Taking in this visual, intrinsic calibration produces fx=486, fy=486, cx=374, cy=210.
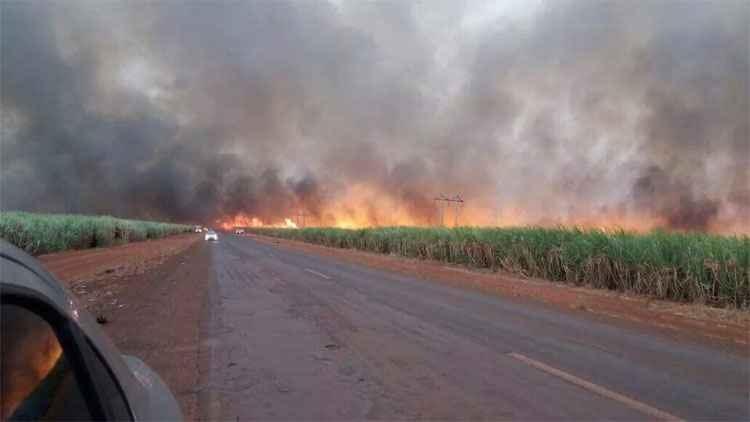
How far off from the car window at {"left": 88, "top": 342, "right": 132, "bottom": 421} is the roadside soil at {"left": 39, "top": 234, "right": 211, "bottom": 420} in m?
2.79

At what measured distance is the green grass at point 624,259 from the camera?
1109 centimetres

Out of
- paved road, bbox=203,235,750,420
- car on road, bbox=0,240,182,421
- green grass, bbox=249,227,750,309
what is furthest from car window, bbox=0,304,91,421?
green grass, bbox=249,227,750,309

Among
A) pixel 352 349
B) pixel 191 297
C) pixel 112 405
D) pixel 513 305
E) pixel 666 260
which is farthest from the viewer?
pixel 666 260

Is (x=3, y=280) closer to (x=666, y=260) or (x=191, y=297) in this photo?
(x=191, y=297)

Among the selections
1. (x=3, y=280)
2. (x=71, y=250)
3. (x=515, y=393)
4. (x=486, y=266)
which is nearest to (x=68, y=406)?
(x=3, y=280)

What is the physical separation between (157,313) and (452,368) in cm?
627

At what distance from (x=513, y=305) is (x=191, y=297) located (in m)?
7.33

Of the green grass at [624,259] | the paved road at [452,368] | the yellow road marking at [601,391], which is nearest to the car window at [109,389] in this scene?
the paved road at [452,368]

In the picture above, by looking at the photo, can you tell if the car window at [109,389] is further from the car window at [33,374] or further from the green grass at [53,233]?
the green grass at [53,233]

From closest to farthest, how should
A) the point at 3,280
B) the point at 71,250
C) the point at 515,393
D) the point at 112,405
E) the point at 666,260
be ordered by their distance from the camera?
the point at 3,280 < the point at 112,405 < the point at 515,393 < the point at 666,260 < the point at 71,250

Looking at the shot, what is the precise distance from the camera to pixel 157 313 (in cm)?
926

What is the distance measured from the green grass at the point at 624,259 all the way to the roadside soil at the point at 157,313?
36.5ft

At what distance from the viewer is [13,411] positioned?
1325 mm

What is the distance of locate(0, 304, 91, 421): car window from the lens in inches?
52.1
